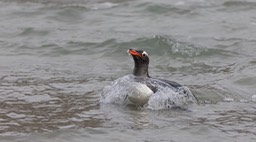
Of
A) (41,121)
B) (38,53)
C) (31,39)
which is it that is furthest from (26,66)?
(41,121)

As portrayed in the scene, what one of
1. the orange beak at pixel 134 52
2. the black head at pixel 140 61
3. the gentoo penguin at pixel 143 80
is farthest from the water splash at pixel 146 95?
the orange beak at pixel 134 52

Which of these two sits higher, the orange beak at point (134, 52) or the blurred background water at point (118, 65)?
the orange beak at point (134, 52)

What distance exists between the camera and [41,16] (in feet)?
53.6

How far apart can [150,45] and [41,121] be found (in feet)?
17.9

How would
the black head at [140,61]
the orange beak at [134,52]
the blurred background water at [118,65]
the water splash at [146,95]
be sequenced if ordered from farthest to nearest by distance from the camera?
1. the black head at [140,61]
2. the orange beak at [134,52]
3. the water splash at [146,95]
4. the blurred background water at [118,65]

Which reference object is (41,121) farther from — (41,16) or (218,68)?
(41,16)

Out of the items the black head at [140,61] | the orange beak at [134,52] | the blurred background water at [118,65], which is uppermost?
the orange beak at [134,52]

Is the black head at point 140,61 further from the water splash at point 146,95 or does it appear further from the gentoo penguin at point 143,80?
the water splash at point 146,95

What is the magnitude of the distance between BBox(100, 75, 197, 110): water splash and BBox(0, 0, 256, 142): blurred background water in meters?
0.13

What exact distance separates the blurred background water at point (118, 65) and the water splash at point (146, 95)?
132mm

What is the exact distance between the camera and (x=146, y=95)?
29.1ft

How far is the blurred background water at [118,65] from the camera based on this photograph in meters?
8.02

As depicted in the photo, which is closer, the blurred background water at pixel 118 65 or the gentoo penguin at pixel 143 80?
the blurred background water at pixel 118 65

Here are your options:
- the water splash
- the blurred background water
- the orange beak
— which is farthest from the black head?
the blurred background water
